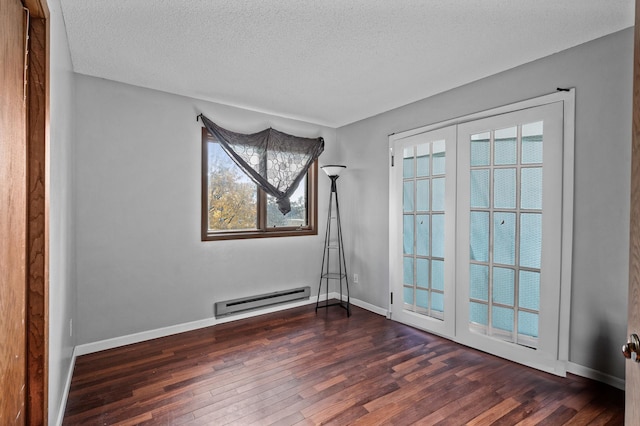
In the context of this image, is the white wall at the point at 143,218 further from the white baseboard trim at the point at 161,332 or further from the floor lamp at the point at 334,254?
the floor lamp at the point at 334,254

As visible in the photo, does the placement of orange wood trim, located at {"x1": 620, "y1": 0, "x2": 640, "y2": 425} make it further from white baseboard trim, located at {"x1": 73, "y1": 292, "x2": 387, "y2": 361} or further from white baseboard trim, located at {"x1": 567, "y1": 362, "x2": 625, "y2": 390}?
white baseboard trim, located at {"x1": 73, "y1": 292, "x2": 387, "y2": 361}

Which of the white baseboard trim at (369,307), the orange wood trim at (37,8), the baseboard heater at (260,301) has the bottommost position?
the white baseboard trim at (369,307)

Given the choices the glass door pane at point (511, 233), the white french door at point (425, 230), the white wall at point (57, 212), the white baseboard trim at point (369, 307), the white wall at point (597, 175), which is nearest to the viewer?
the white wall at point (57, 212)

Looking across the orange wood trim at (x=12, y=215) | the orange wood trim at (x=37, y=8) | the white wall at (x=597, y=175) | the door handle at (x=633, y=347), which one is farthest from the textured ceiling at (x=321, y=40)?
the door handle at (x=633, y=347)

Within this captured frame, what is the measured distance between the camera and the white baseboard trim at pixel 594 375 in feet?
7.25

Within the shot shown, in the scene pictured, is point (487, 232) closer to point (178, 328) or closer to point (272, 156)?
point (272, 156)

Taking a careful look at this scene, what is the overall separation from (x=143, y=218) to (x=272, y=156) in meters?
1.53

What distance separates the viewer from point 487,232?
2.84 metres

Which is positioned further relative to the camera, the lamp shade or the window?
the lamp shade

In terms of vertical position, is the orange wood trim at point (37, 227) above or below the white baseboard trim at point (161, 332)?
above

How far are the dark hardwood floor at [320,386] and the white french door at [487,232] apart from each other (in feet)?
0.87

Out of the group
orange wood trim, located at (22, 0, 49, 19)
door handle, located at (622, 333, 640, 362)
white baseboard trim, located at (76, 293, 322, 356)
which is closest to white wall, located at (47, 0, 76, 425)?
orange wood trim, located at (22, 0, 49, 19)

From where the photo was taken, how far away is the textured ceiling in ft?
6.36

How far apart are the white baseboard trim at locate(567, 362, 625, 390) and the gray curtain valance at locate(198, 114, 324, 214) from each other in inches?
118
